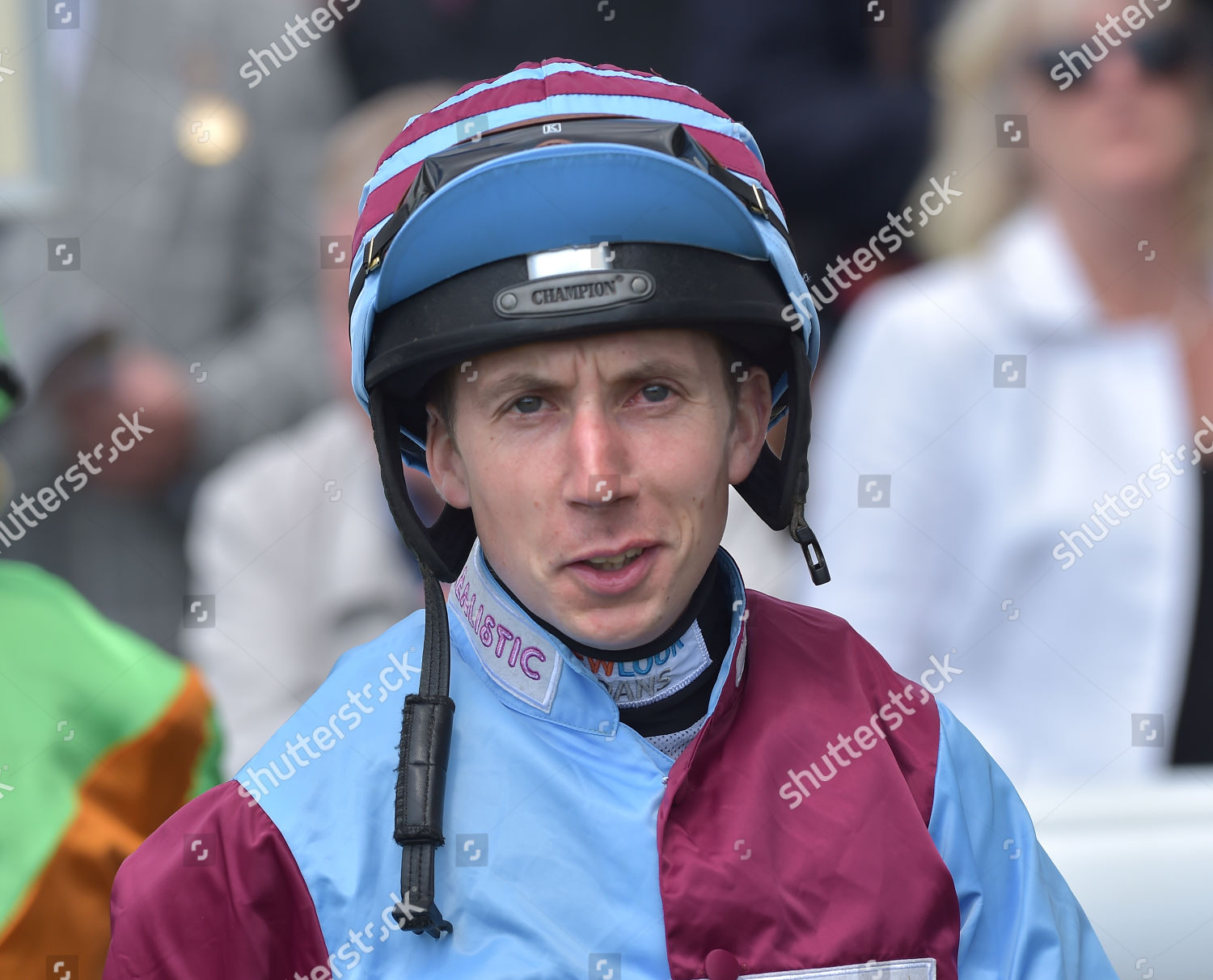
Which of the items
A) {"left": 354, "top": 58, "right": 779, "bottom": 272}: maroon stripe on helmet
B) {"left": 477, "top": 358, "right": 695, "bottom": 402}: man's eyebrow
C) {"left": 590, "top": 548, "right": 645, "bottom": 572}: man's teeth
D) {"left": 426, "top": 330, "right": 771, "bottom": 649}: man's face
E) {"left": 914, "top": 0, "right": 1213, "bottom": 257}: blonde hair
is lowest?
{"left": 590, "top": 548, "right": 645, "bottom": 572}: man's teeth

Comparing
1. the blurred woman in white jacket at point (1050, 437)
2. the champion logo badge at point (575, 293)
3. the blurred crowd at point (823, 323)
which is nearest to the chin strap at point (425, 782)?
the champion logo badge at point (575, 293)

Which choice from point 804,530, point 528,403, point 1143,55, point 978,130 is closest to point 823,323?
point 978,130

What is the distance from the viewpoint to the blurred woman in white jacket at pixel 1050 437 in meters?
3.82

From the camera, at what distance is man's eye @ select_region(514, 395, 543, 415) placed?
172 centimetres

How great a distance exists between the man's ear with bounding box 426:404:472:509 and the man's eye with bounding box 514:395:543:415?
A: 147 millimetres

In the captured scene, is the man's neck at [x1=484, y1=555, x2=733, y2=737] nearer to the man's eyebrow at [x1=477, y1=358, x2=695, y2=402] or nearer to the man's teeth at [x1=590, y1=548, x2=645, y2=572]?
the man's teeth at [x1=590, y1=548, x2=645, y2=572]

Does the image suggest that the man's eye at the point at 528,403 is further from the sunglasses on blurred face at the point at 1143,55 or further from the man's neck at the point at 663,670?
the sunglasses on blurred face at the point at 1143,55

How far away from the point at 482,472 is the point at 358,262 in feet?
1.01

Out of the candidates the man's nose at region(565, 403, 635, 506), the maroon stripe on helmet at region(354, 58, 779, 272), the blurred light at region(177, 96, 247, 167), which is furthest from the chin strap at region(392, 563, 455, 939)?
the blurred light at region(177, 96, 247, 167)

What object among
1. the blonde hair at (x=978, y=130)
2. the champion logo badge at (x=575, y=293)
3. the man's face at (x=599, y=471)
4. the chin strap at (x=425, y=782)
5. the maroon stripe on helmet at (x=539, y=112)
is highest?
the blonde hair at (x=978, y=130)

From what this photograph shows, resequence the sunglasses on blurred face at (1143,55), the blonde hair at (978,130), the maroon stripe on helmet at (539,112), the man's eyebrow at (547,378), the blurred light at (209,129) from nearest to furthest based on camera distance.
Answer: the man's eyebrow at (547,378) < the maroon stripe on helmet at (539,112) < the sunglasses on blurred face at (1143,55) < the blonde hair at (978,130) < the blurred light at (209,129)

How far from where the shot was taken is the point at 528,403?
172 cm

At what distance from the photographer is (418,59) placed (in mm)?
4109

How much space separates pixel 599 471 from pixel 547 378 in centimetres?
13
